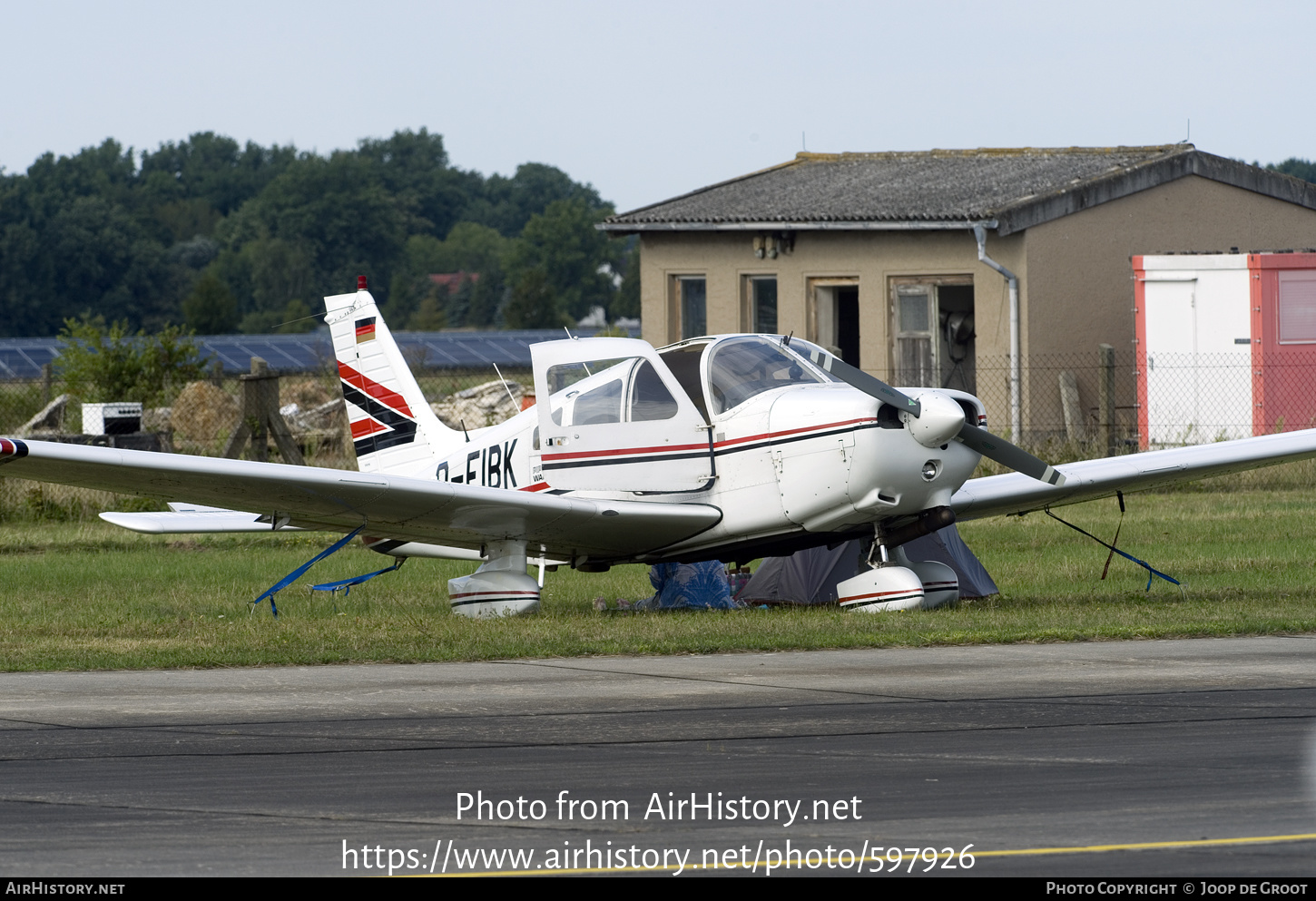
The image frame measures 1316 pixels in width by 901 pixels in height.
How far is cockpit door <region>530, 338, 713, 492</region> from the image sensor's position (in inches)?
485

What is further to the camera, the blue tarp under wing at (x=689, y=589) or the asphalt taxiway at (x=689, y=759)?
the blue tarp under wing at (x=689, y=589)

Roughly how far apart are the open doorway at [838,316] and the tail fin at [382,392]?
518 inches

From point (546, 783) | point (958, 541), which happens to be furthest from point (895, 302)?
point (546, 783)

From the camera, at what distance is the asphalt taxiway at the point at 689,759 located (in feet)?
19.1

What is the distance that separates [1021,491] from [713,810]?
7367 mm

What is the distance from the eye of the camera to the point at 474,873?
5.54 meters

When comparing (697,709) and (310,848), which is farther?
(697,709)

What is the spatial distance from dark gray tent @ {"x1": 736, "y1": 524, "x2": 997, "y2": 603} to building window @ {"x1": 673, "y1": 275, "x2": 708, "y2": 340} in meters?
14.8

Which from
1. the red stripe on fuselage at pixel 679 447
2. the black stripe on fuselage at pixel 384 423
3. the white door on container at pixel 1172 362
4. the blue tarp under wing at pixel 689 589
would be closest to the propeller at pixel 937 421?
the red stripe on fuselage at pixel 679 447

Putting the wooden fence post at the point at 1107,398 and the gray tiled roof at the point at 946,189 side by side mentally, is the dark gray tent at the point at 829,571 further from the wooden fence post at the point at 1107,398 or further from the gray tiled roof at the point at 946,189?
the gray tiled roof at the point at 946,189

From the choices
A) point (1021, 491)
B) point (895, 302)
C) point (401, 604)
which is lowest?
point (401, 604)

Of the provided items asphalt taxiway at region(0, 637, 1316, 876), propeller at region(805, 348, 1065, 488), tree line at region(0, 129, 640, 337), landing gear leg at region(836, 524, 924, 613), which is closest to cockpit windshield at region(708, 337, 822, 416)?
propeller at region(805, 348, 1065, 488)

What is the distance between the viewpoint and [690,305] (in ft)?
95.1

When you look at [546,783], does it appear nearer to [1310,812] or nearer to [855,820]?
[855,820]
